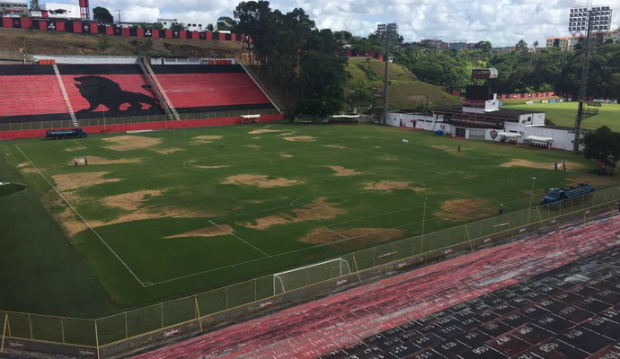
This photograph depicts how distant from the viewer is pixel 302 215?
44250 mm

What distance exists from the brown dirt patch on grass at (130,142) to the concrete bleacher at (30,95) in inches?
735

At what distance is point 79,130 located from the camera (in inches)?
3435

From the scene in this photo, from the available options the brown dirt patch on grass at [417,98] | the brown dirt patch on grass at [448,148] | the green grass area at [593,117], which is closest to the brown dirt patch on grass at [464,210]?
the brown dirt patch on grass at [448,148]

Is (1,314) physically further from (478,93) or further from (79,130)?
(478,93)

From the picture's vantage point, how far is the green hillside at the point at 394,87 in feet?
461

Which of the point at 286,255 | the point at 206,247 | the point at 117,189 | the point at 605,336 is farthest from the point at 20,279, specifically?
the point at 605,336

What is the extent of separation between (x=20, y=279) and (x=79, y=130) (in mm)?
62085

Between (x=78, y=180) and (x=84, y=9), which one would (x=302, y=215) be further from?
(x=84, y=9)

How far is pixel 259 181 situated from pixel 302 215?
44.5ft

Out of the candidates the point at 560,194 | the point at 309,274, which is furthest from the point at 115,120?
the point at 560,194

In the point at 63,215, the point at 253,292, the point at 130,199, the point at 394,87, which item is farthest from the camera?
the point at 394,87

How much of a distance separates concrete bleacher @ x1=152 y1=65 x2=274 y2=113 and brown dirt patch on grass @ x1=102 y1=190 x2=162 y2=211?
6223cm

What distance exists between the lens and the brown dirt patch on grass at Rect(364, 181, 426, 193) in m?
53.1

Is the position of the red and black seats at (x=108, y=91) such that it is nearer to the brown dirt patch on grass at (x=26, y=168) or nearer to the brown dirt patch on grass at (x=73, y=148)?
the brown dirt patch on grass at (x=73, y=148)
